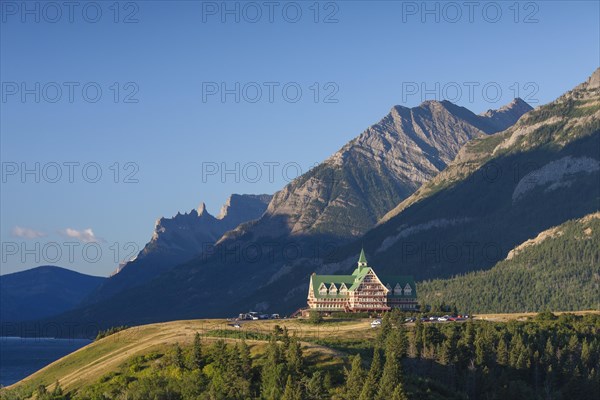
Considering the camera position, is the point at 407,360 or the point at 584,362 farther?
the point at 584,362

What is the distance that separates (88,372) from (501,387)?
250ft

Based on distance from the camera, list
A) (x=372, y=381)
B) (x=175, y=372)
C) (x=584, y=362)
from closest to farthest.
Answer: (x=372, y=381)
(x=175, y=372)
(x=584, y=362)

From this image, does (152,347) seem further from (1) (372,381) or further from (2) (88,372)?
(1) (372,381)

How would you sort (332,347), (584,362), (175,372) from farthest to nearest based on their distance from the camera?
(584,362) < (332,347) < (175,372)

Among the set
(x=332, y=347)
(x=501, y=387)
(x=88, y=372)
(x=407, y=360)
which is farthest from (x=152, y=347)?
(x=501, y=387)

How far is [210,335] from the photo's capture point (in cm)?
19138

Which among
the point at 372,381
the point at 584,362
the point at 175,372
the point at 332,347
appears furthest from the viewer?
the point at 584,362

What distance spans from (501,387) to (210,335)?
5716 cm

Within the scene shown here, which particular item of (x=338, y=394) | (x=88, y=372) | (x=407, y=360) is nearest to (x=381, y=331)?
(x=407, y=360)

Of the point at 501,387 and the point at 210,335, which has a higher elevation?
the point at 210,335

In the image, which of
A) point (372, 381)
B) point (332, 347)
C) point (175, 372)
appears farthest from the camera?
point (332, 347)

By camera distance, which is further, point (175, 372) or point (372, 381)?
point (175, 372)

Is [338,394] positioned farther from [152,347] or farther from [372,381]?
[152,347]

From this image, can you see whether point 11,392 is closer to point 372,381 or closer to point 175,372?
point 175,372
